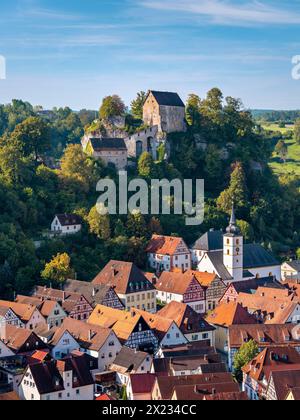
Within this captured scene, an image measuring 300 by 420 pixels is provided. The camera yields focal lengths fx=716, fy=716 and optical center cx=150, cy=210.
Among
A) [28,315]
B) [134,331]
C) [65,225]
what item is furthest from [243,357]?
[65,225]

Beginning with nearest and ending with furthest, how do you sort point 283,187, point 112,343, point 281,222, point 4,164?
point 112,343 < point 4,164 < point 281,222 < point 283,187

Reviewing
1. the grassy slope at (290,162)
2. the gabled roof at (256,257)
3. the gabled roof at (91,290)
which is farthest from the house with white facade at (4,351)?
the grassy slope at (290,162)

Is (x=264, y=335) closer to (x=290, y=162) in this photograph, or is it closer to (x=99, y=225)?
(x=99, y=225)

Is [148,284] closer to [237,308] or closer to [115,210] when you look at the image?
[237,308]

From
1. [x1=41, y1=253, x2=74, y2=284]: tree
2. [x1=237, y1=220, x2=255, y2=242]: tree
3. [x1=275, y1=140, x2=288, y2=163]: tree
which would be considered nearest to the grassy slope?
[x1=275, y1=140, x2=288, y2=163]: tree

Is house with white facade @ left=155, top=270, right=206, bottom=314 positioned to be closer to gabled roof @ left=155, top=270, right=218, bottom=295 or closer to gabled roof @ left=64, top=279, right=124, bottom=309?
gabled roof @ left=155, top=270, right=218, bottom=295
